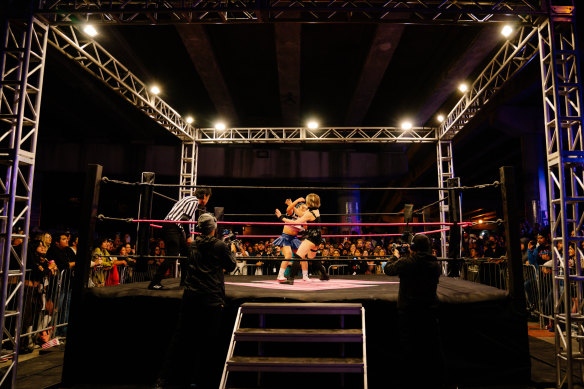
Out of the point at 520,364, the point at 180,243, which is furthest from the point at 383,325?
the point at 180,243

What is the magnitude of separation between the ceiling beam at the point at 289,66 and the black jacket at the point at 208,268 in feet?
16.7

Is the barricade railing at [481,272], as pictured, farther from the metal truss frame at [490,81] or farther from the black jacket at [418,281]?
the black jacket at [418,281]

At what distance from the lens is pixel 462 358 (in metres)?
3.18

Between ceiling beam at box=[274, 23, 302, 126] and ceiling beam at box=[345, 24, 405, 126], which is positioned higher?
ceiling beam at box=[345, 24, 405, 126]

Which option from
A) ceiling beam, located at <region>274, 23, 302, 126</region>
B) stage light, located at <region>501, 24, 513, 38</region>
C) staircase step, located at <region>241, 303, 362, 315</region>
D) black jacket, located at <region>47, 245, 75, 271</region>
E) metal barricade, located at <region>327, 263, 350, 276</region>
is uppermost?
ceiling beam, located at <region>274, 23, 302, 126</region>

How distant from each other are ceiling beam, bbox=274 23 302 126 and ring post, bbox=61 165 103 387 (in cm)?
481

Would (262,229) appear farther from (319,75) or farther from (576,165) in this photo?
(576,165)

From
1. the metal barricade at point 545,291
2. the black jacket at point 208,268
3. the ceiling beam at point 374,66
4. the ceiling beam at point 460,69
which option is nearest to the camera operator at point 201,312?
the black jacket at point 208,268

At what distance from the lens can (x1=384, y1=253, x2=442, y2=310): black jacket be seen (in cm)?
296

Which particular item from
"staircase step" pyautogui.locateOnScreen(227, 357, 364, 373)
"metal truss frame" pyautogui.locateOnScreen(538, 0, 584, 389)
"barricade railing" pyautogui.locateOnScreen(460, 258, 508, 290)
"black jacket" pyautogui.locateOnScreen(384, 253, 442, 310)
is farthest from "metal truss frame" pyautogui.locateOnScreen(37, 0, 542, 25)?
"barricade railing" pyautogui.locateOnScreen(460, 258, 508, 290)

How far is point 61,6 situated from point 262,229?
13289 millimetres

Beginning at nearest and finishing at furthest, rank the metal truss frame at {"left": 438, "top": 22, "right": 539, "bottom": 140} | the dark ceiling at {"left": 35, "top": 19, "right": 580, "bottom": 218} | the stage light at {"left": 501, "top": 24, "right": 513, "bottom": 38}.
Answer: the stage light at {"left": 501, "top": 24, "right": 513, "bottom": 38}
the metal truss frame at {"left": 438, "top": 22, "right": 539, "bottom": 140}
the dark ceiling at {"left": 35, "top": 19, "right": 580, "bottom": 218}

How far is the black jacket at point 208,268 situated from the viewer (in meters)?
2.95

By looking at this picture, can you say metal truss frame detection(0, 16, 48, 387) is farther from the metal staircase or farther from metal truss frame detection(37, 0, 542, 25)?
the metal staircase
